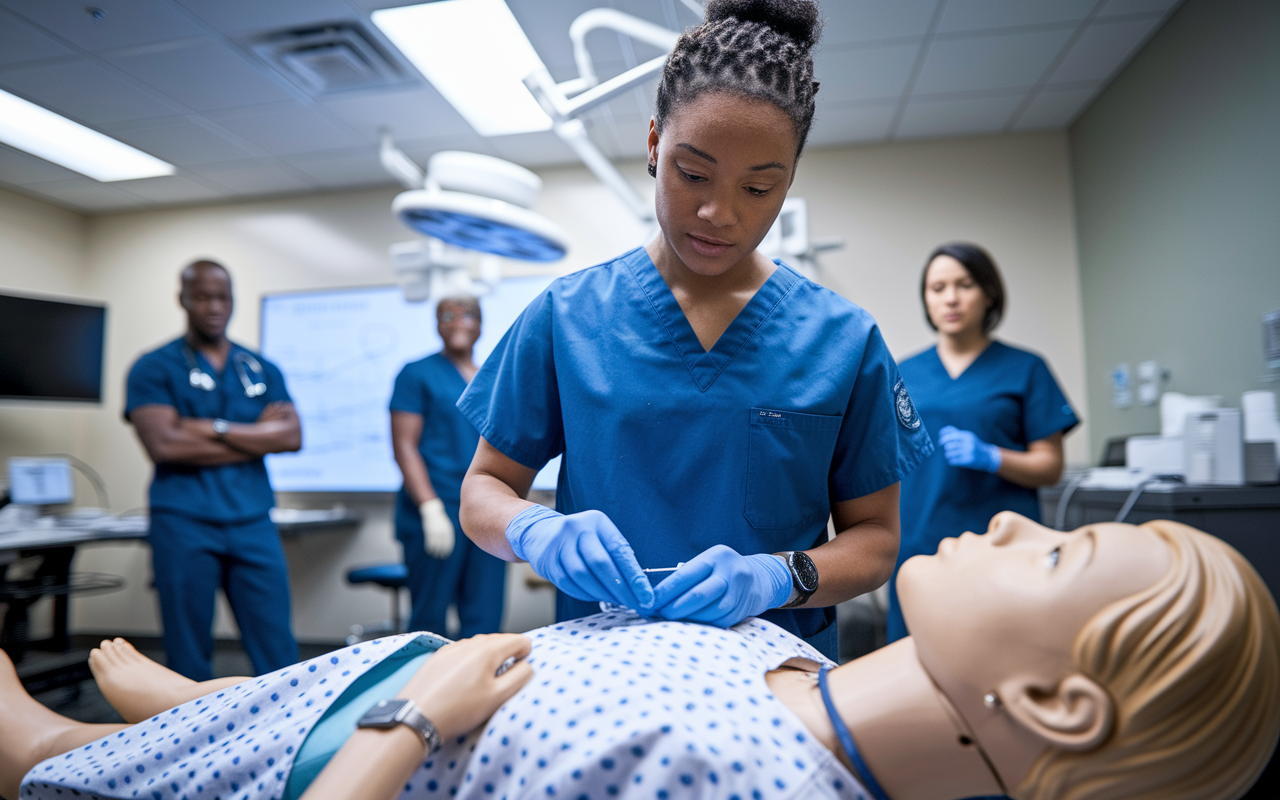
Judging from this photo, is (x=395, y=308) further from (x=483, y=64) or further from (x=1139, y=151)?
(x=1139, y=151)

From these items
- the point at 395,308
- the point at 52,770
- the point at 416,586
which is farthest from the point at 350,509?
the point at 52,770

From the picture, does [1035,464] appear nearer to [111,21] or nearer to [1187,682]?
[1187,682]

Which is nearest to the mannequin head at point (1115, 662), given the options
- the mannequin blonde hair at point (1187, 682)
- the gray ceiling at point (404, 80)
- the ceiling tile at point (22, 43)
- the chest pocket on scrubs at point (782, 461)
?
the mannequin blonde hair at point (1187, 682)

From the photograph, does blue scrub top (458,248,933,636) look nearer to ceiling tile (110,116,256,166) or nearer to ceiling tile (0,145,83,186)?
ceiling tile (110,116,256,166)

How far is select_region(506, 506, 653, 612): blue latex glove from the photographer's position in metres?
0.76

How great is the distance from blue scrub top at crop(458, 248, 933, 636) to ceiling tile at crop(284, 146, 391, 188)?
9.90 feet

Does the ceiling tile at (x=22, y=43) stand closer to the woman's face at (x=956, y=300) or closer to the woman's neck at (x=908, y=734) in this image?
the woman's face at (x=956, y=300)

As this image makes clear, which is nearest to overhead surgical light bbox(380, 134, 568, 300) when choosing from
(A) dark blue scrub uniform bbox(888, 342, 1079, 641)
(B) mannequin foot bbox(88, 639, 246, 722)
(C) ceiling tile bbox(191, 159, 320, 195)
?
(A) dark blue scrub uniform bbox(888, 342, 1079, 641)

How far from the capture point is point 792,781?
62 cm

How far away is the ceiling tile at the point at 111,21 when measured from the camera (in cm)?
236

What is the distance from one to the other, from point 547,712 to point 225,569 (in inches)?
74.9

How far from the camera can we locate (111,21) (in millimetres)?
2455

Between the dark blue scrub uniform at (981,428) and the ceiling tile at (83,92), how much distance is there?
125 inches

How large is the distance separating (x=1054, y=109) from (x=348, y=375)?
141 inches
